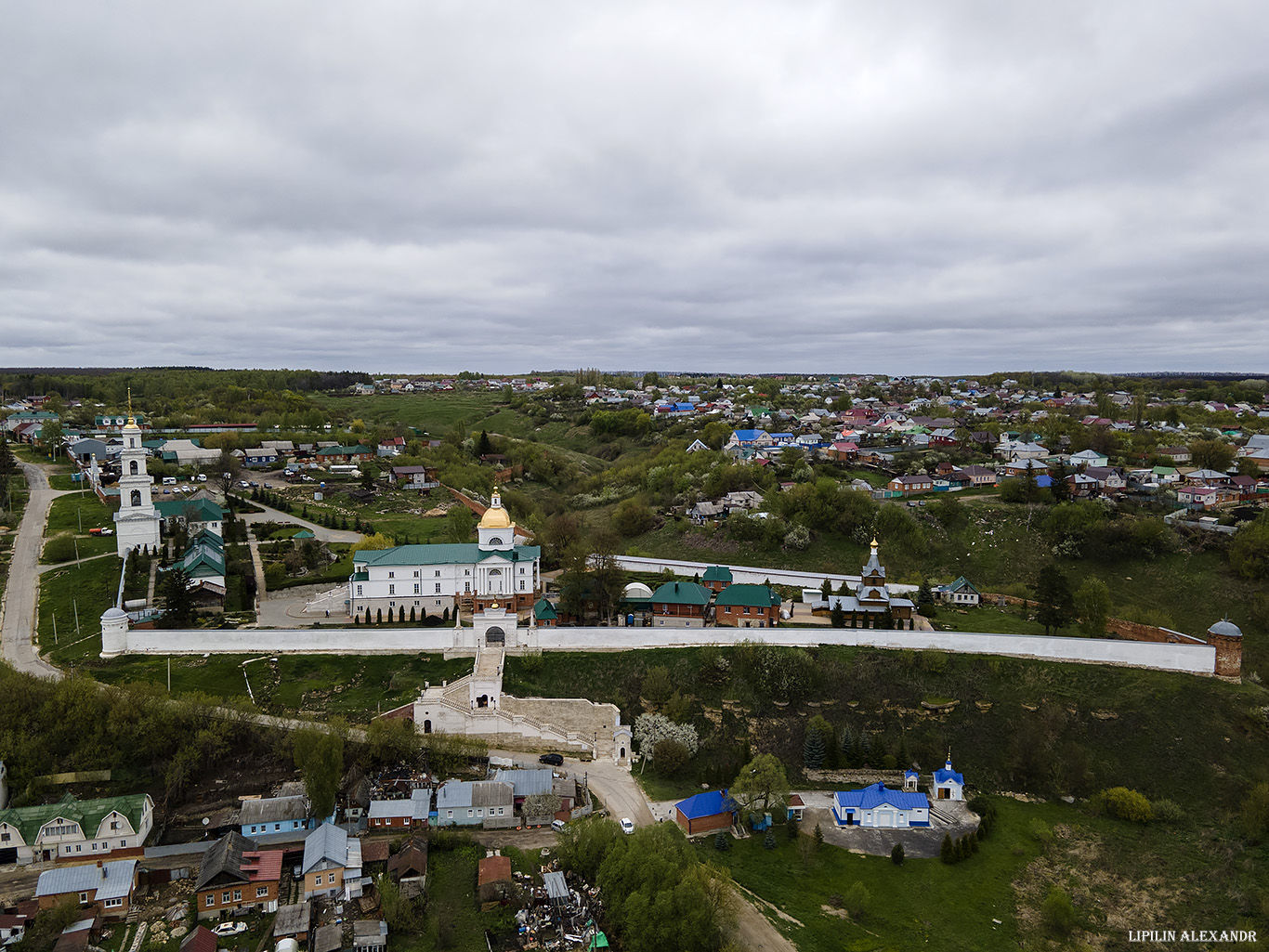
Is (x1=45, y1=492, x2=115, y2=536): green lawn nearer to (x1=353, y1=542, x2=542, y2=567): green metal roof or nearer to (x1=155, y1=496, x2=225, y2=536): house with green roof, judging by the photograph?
(x1=155, y1=496, x2=225, y2=536): house with green roof

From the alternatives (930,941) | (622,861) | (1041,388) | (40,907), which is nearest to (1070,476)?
(930,941)

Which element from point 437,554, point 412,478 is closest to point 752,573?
point 437,554

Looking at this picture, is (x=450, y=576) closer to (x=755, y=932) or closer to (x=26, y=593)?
(x=26, y=593)

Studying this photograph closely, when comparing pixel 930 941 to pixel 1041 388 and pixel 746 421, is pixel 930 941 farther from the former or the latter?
pixel 1041 388

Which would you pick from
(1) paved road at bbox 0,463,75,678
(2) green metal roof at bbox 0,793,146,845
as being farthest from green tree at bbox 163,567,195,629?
(2) green metal roof at bbox 0,793,146,845

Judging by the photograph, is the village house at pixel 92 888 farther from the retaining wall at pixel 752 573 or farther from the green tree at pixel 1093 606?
the green tree at pixel 1093 606

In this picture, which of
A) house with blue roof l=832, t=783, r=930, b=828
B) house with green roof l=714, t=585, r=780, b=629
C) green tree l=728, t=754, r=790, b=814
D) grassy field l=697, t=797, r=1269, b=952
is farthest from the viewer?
house with green roof l=714, t=585, r=780, b=629
